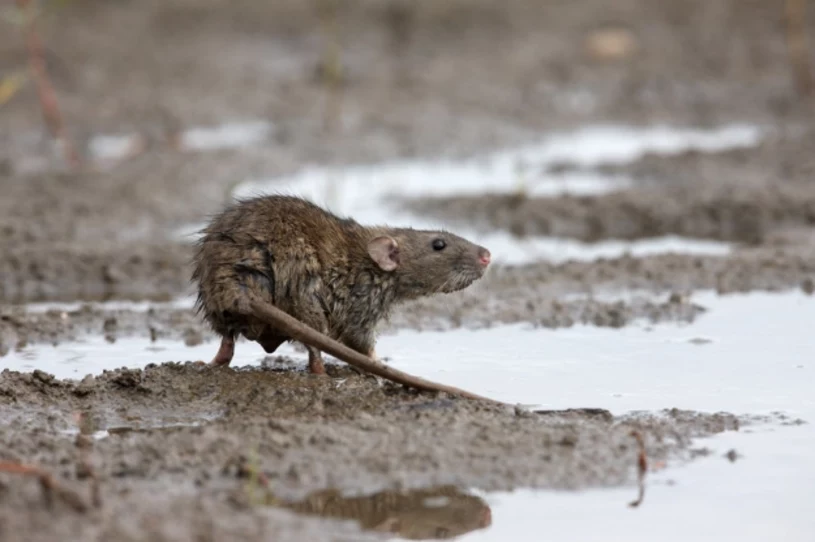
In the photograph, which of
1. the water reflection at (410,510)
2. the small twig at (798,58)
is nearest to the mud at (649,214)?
the small twig at (798,58)

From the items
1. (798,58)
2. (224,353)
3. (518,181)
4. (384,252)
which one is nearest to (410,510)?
(224,353)

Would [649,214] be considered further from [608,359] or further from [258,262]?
[258,262]

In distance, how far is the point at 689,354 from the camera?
25.9 ft

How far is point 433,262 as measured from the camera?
7.85m

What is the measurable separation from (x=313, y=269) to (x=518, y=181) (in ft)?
22.0

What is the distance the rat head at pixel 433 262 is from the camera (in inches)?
307

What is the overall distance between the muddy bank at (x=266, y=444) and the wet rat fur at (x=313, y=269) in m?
0.35

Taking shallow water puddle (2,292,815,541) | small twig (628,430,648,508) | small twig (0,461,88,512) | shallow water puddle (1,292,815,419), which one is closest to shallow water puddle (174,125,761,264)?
shallow water puddle (2,292,815,541)

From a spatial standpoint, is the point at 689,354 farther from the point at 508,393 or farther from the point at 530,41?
the point at 530,41

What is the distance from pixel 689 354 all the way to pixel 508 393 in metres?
1.28

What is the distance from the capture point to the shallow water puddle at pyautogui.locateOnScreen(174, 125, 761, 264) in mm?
11406

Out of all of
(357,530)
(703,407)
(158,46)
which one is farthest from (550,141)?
(357,530)

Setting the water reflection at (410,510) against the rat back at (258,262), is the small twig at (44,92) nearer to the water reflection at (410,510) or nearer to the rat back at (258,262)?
the rat back at (258,262)

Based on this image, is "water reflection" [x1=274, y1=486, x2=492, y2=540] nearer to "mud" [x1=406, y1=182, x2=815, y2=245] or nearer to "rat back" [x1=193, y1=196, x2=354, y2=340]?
"rat back" [x1=193, y1=196, x2=354, y2=340]
